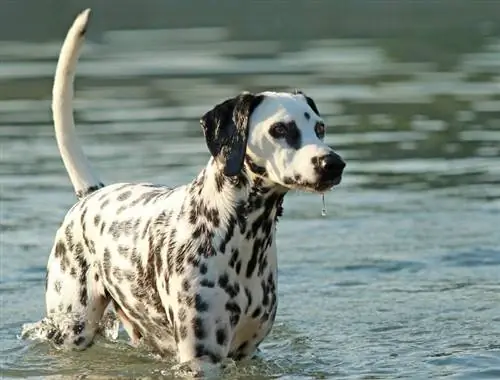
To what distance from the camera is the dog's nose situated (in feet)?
27.1

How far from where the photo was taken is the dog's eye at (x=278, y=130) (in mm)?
8484

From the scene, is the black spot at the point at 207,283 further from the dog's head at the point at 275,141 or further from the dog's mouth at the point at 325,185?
the dog's mouth at the point at 325,185

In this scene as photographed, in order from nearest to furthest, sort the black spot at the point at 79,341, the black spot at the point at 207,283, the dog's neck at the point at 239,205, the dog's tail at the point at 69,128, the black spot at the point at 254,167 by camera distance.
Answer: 1. the black spot at the point at 254,167
2. the dog's neck at the point at 239,205
3. the black spot at the point at 207,283
4. the black spot at the point at 79,341
5. the dog's tail at the point at 69,128

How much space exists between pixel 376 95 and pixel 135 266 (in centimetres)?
1233

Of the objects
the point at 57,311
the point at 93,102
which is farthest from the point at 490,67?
the point at 57,311

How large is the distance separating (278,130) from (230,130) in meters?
0.26

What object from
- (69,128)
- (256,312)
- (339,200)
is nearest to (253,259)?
(256,312)

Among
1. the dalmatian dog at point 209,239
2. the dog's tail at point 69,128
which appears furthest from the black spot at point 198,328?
the dog's tail at point 69,128

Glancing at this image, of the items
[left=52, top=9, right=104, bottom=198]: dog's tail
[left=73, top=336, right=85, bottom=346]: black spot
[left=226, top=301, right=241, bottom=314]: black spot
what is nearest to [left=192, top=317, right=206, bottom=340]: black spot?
[left=226, top=301, right=241, bottom=314]: black spot

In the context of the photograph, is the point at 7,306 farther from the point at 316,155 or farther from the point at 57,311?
the point at 316,155

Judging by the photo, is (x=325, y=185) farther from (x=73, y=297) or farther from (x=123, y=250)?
(x=73, y=297)

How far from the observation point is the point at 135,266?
933cm

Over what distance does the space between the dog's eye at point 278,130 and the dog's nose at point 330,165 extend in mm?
Answer: 301

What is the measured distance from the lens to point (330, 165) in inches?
325
